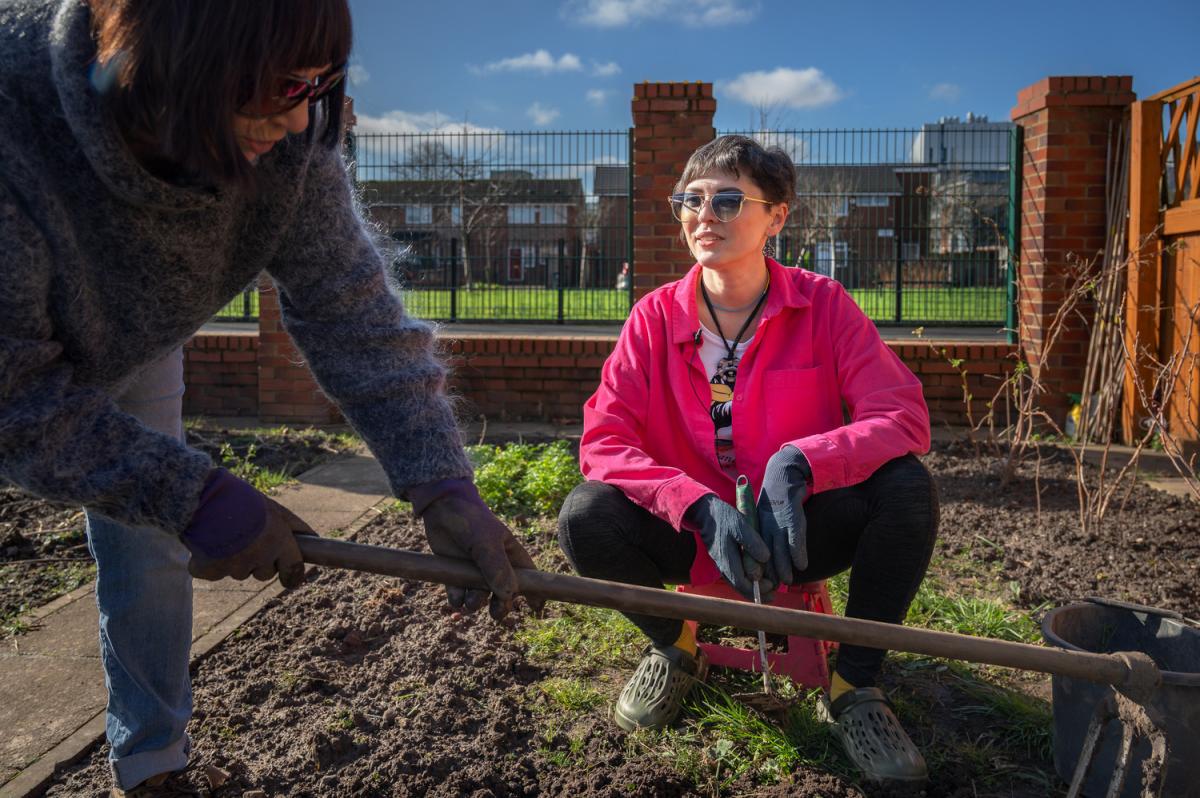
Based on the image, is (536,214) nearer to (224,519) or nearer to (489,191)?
(489,191)

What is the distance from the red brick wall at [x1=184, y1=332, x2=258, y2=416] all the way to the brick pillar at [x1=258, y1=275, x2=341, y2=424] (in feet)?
1.31

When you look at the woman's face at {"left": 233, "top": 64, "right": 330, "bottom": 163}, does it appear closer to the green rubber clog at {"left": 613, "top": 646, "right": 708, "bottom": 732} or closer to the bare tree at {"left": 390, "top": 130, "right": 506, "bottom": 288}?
the green rubber clog at {"left": 613, "top": 646, "right": 708, "bottom": 732}

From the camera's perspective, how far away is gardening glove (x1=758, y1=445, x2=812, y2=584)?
2.37 meters

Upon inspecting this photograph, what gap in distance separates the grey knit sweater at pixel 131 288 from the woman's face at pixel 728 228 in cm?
105

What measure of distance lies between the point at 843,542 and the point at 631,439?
62 centimetres

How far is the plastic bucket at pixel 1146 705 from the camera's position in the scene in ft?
6.91

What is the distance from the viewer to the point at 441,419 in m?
2.00

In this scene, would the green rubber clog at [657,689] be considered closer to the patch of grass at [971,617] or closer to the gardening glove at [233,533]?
the patch of grass at [971,617]

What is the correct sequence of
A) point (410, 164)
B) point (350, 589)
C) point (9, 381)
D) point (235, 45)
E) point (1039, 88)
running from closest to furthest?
point (235, 45) < point (9, 381) < point (350, 589) < point (1039, 88) < point (410, 164)

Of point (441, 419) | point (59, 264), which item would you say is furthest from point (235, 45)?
point (441, 419)

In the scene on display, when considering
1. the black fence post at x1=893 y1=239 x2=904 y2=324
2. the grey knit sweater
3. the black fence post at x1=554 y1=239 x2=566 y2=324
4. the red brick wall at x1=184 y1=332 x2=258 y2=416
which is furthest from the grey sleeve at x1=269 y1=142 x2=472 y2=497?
the black fence post at x1=893 y1=239 x2=904 y2=324

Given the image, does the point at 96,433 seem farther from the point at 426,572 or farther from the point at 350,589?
the point at 350,589

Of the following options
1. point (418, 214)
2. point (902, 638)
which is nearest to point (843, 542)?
point (902, 638)

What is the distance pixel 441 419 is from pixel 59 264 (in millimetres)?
722
